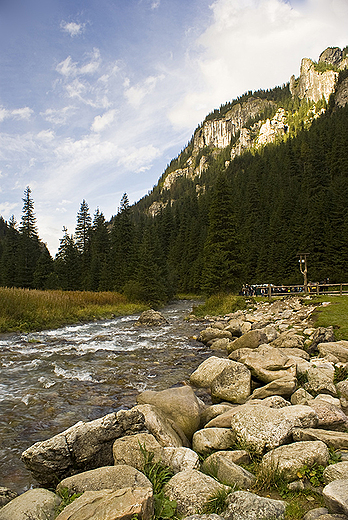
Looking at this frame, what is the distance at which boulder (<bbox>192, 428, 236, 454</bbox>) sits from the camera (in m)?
4.63

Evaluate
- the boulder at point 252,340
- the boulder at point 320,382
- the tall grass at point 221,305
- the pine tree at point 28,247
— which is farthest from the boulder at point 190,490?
the pine tree at point 28,247

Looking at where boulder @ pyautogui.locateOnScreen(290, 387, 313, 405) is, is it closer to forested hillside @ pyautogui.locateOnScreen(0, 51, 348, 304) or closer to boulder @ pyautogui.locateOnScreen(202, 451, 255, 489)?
boulder @ pyautogui.locateOnScreen(202, 451, 255, 489)

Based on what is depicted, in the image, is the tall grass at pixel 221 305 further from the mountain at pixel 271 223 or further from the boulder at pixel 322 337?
the boulder at pixel 322 337

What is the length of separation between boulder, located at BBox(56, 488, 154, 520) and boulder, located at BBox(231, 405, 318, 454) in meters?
1.93

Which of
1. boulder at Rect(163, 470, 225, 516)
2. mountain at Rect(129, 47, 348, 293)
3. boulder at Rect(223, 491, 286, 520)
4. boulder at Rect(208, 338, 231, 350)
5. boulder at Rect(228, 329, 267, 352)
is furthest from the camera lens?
mountain at Rect(129, 47, 348, 293)

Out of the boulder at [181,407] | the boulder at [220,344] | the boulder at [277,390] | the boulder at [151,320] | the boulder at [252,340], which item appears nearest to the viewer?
the boulder at [181,407]

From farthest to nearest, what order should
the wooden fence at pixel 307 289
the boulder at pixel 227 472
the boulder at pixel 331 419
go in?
the wooden fence at pixel 307 289 → the boulder at pixel 331 419 → the boulder at pixel 227 472

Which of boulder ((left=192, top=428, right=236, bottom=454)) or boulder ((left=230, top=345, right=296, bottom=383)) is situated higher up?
boulder ((left=230, top=345, right=296, bottom=383))

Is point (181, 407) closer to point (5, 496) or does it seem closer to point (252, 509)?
point (252, 509)

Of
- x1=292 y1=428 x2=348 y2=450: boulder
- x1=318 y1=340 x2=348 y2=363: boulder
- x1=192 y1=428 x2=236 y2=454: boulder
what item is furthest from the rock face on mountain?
x1=192 y1=428 x2=236 y2=454: boulder

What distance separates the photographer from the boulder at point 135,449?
13.2 feet

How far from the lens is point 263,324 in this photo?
16484mm

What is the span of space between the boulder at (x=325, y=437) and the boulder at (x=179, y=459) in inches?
58.9

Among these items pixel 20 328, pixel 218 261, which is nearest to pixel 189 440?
pixel 20 328
